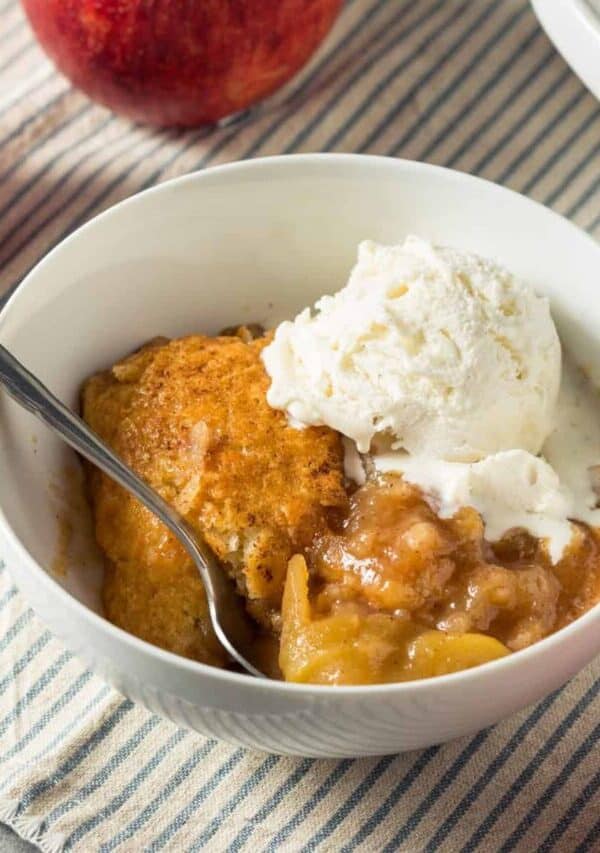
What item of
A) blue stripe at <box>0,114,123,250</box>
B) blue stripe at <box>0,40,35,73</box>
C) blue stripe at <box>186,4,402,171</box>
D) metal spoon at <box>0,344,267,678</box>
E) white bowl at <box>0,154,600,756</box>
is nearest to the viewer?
white bowl at <box>0,154,600,756</box>

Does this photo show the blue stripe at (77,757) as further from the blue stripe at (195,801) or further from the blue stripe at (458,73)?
the blue stripe at (458,73)

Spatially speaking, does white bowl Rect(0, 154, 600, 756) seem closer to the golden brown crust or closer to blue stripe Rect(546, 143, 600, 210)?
the golden brown crust

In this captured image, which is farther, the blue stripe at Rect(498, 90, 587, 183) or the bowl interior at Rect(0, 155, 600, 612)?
the blue stripe at Rect(498, 90, 587, 183)

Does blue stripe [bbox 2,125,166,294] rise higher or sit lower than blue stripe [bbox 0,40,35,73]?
lower

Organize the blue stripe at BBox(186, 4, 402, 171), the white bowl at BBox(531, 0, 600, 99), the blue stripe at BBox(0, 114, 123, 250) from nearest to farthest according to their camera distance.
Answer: the white bowl at BBox(531, 0, 600, 99)
the blue stripe at BBox(0, 114, 123, 250)
the blue stripe at BBox(186, 4, 402, 171)

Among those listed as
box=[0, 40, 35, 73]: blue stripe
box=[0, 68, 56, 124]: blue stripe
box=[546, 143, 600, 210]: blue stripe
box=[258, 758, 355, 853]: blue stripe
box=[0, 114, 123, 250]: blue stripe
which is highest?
box=[0, 40, 35, 73]: blue stripe

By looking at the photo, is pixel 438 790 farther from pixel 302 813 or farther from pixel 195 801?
pixel 195 801

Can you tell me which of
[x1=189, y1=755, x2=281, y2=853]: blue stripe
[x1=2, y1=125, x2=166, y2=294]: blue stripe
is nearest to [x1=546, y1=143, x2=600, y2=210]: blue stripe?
[x1=2, y1=125, x2=166, y2=294]: blue stripe

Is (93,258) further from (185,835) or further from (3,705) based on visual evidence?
(185,835)
